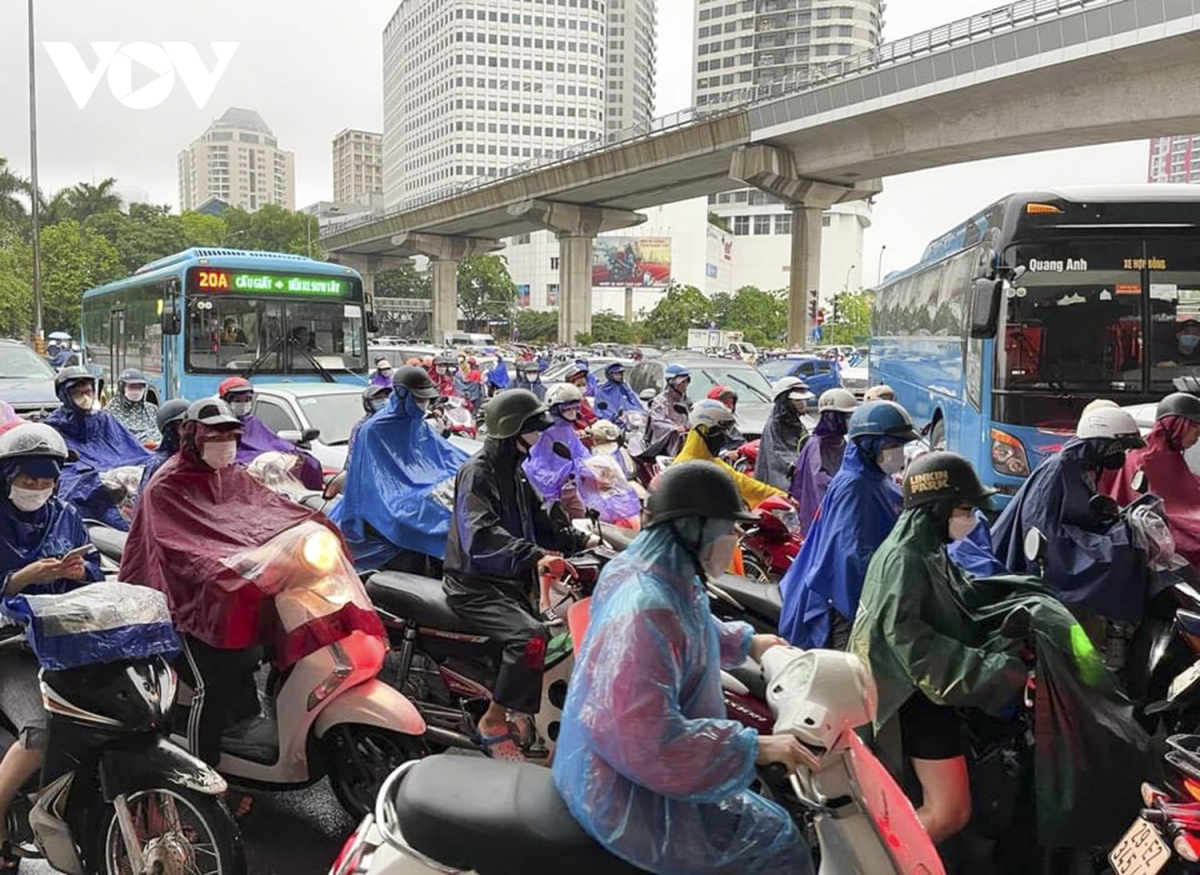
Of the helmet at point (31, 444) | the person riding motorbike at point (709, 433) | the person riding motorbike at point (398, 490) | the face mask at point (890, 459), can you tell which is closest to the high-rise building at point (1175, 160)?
the person riding motorbike at point (709, 433)

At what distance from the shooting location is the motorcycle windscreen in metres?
3.87

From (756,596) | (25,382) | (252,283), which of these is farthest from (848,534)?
(25,382)

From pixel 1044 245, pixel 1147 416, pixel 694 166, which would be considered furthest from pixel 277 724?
pixel 694 166

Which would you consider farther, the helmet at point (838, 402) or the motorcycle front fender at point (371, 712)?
the helmet at point (838, 402)

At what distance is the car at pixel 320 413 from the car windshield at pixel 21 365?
184 inches

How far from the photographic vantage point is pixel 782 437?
25.7 feet

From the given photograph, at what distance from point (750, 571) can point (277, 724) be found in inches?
139

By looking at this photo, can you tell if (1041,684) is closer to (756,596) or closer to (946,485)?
(946,485)

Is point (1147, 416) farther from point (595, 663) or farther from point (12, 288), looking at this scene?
point (12, 288)

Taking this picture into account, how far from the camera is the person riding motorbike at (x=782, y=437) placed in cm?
771

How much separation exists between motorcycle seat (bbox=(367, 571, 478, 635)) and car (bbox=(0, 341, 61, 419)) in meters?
7.42

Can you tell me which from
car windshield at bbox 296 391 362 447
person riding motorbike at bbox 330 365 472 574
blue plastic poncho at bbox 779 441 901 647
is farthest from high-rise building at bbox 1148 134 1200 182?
blue plastic poncho at bbox 779 441 901 647

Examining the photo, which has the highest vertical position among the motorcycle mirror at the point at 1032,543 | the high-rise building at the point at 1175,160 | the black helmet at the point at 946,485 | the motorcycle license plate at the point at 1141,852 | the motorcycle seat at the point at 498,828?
the high-rise building at the point at 1175,160

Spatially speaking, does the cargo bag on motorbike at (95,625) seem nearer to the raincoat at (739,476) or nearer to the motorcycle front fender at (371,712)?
the motorcycle front fender at (371,712)
